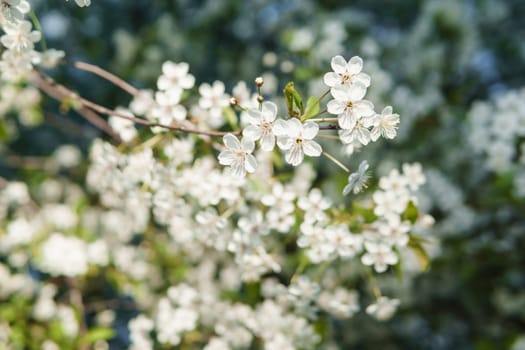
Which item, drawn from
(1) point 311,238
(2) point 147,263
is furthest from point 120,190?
(2) point 147,263

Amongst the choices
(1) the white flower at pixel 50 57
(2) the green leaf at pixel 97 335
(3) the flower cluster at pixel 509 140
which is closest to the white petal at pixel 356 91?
(1) the white flower at pixel 50 57

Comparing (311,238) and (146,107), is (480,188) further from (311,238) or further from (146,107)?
(146,107)

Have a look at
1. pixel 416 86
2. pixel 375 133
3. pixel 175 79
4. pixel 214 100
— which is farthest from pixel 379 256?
pixel 416 86

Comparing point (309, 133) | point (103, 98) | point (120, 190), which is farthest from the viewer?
point (103, 98)

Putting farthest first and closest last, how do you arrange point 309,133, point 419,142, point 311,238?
point 419,142 < point 311,238 < point 309,133

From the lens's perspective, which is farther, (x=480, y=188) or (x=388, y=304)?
(x=480, y=188)

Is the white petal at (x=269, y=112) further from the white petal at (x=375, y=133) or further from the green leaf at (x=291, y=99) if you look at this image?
the white petal at (x=375, y=133)

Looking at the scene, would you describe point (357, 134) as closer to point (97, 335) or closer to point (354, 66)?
point (354, 66)

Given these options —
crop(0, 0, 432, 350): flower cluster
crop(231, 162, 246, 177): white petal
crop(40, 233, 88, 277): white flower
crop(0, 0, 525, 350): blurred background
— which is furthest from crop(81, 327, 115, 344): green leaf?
crop(231, 162, 246, 177): white petal
